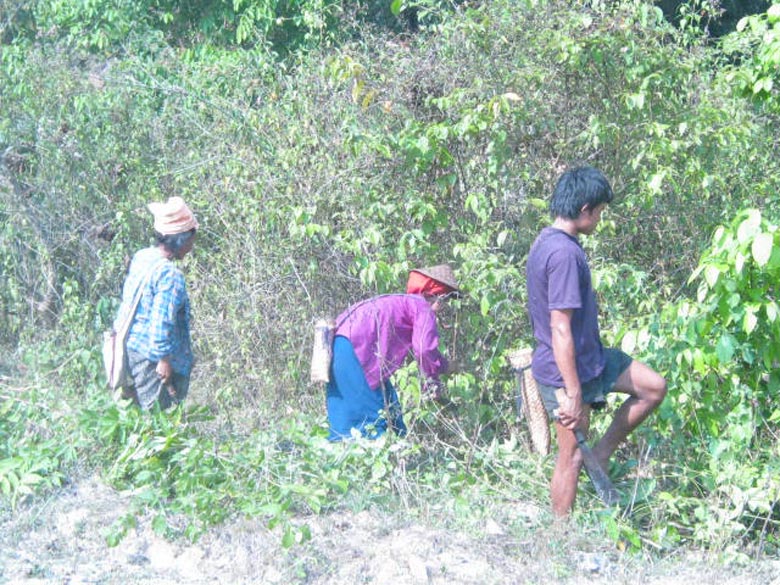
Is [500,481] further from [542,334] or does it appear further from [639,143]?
[639,143]

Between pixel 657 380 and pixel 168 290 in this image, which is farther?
pixel 168 290

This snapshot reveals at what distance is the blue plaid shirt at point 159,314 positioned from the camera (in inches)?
207

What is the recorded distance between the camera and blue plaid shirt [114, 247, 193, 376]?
5.27 meters

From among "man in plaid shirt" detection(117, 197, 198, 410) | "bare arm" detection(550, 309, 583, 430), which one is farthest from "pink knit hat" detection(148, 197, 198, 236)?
"bare arm" detection(550, 309, 583, 430)

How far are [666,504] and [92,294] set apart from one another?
15.3 ft

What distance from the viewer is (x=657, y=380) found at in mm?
4551

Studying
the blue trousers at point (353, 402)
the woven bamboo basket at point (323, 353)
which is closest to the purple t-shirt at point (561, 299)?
the blue trousers at point (353, 402)

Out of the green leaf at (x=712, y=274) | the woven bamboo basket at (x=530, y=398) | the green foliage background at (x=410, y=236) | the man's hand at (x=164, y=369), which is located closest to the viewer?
the green leaf at (x=712, y=274)

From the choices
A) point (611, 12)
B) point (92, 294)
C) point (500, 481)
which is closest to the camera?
point (500, 481)

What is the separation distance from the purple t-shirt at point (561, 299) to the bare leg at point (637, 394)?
15 cm

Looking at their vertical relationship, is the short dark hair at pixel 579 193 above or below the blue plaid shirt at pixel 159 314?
above

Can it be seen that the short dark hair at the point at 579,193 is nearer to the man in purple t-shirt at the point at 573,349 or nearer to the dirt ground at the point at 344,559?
the man in purple t-shirt at the point at 573,349

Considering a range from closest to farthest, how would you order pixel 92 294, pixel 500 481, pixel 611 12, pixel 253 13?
1. pixel 500 481
2. pixel 611 12
3. pixel 92 294
4. pixel 253 13

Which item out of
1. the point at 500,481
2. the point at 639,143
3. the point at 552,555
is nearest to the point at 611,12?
the point at 639,143
